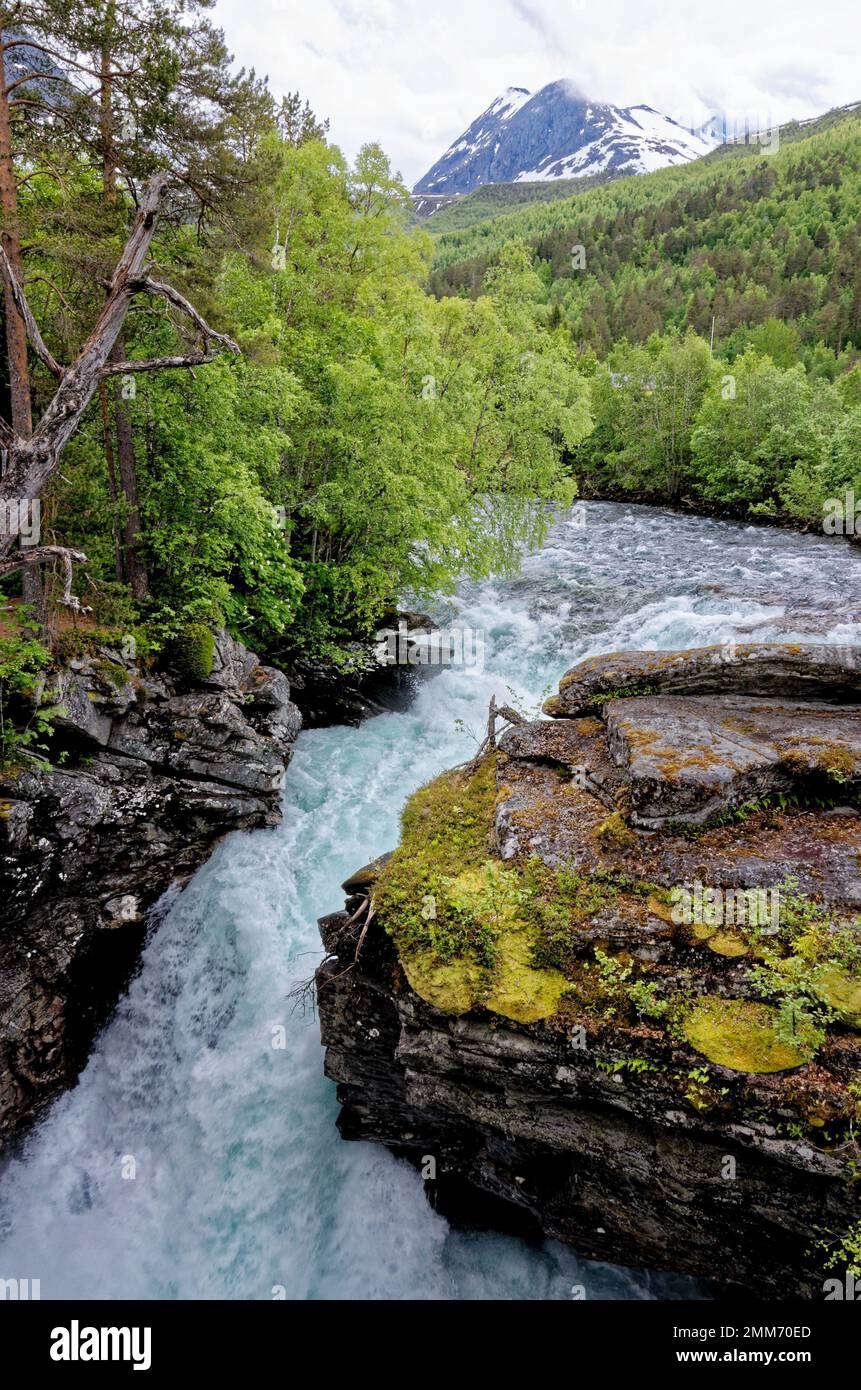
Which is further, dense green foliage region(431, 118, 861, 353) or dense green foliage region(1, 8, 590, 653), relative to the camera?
dense green foliage region(431, 118, 861, 353)

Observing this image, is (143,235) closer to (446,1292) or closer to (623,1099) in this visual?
(623,1099)

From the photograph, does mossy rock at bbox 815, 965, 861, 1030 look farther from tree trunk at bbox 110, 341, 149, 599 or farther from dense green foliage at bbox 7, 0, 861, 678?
tree trunk at bbox 110, 341, 149, 599

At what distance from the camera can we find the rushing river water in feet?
25.6

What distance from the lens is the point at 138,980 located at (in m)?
10.6

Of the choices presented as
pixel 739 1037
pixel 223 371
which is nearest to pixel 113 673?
pixel 223 371

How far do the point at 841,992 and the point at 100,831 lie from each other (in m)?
10.1

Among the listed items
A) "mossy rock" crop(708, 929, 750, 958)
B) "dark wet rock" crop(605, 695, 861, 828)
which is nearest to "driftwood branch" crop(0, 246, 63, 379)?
"dark wet rock" crop(605, 695, 861, 828)

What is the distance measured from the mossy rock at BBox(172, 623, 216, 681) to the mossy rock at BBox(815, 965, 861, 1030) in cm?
1077

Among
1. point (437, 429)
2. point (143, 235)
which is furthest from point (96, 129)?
point (437, 429)

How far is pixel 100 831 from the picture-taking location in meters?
10.4

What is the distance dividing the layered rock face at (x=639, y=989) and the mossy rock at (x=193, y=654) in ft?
19.4

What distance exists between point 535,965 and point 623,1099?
4.10ft
